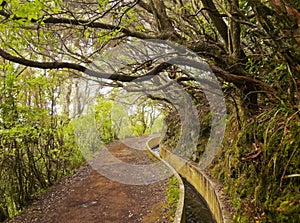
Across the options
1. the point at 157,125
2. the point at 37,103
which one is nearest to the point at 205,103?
the point at 37,103

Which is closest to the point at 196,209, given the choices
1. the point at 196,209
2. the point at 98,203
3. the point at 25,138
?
the point at 196,209

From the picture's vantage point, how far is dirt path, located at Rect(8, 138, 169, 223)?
604 cm

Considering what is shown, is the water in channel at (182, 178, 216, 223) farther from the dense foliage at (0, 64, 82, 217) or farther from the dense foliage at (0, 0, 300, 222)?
the dense foliage at (0, 64, 82, 217)

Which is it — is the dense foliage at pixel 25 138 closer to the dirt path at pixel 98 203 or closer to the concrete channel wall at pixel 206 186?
the dirt path at pixel 98 203

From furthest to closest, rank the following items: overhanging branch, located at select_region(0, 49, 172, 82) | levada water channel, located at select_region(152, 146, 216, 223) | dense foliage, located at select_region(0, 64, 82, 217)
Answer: levada water channel, located at select_region(152, 146, 216, 223)
dense foliage, located at select_region(0, 64, 82, 217)
overhanging branch, located at select_region(0, 49, 172, 82)

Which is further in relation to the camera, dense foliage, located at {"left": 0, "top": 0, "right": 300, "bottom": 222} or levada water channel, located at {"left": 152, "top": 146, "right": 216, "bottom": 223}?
levada water channel, located at {"left": 152, "top": 146, "right": 216, "bottom": 223}

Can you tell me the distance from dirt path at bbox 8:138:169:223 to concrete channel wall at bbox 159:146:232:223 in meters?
1.04

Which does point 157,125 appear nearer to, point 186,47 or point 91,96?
point 91,96

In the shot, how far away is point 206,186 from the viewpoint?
7246 mm

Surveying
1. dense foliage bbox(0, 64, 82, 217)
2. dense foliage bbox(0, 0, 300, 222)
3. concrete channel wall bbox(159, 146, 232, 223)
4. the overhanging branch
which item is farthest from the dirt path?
the overhanging branch

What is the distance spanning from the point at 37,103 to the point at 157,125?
25.9 m

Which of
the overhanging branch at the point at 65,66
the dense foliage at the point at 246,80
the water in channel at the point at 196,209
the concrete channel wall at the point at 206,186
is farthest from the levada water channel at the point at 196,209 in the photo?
the overhanging branch at the point at 65,66

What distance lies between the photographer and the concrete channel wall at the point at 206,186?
5133 mm

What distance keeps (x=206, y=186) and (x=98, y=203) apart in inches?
111
